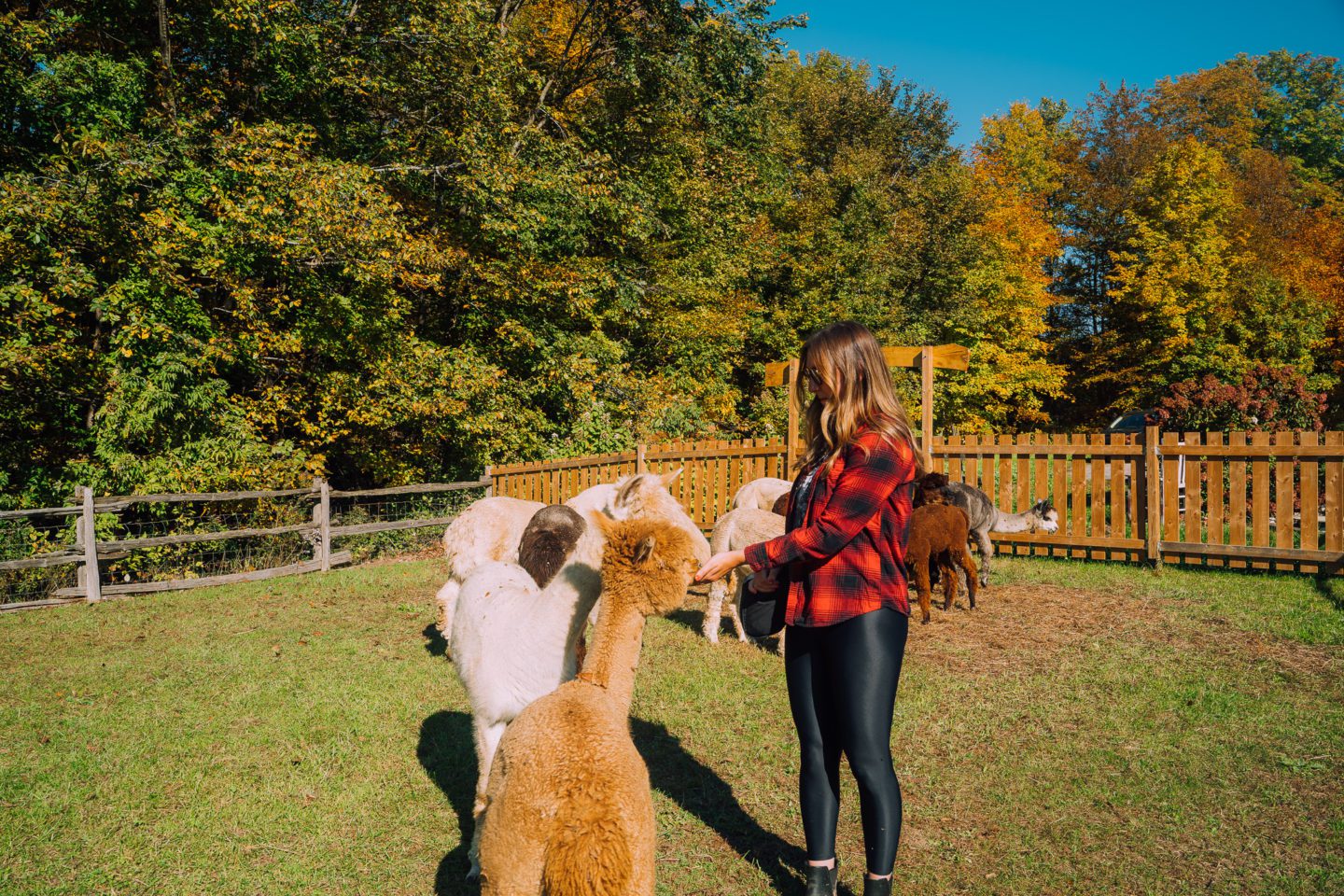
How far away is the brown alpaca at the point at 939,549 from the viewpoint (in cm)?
756

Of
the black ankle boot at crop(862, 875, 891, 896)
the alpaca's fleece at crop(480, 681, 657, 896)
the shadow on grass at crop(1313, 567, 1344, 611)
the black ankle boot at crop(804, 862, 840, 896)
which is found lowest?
the shadow on grass at crop(1313, 567, 1344, 611)

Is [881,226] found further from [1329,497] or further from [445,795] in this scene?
[445,795]

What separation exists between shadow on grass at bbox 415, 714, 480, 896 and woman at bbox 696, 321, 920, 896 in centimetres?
185

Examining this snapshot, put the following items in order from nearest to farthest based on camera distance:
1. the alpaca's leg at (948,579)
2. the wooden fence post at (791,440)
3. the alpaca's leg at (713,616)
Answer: the alpaca's leg at (713,616), the alpaca's leg at (948,579), the wooden fence post at (791,440)

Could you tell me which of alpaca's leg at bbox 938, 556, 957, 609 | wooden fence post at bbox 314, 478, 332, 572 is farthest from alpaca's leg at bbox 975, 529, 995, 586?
wooden fence post at bbox 314, 478, 332, 572

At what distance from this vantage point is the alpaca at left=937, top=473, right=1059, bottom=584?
973 centimetres

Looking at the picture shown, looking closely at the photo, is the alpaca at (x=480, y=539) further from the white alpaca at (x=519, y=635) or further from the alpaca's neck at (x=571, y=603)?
the alpaca's neck at (x=571, y=603)

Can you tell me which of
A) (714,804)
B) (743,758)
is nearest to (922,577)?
(743,758)

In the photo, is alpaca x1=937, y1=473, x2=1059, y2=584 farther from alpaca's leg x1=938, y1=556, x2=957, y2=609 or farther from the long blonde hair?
the long blonde hair

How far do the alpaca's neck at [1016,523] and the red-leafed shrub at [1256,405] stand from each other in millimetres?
7000

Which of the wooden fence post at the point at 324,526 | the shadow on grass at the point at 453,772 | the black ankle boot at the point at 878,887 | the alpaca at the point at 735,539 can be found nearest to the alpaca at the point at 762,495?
the alpaca at the point at 735,539

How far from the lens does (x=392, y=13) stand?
1602cm

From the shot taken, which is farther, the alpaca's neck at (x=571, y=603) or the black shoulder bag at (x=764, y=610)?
the alpaca's neck at (x=571, y=603)

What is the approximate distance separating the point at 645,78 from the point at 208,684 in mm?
18848
